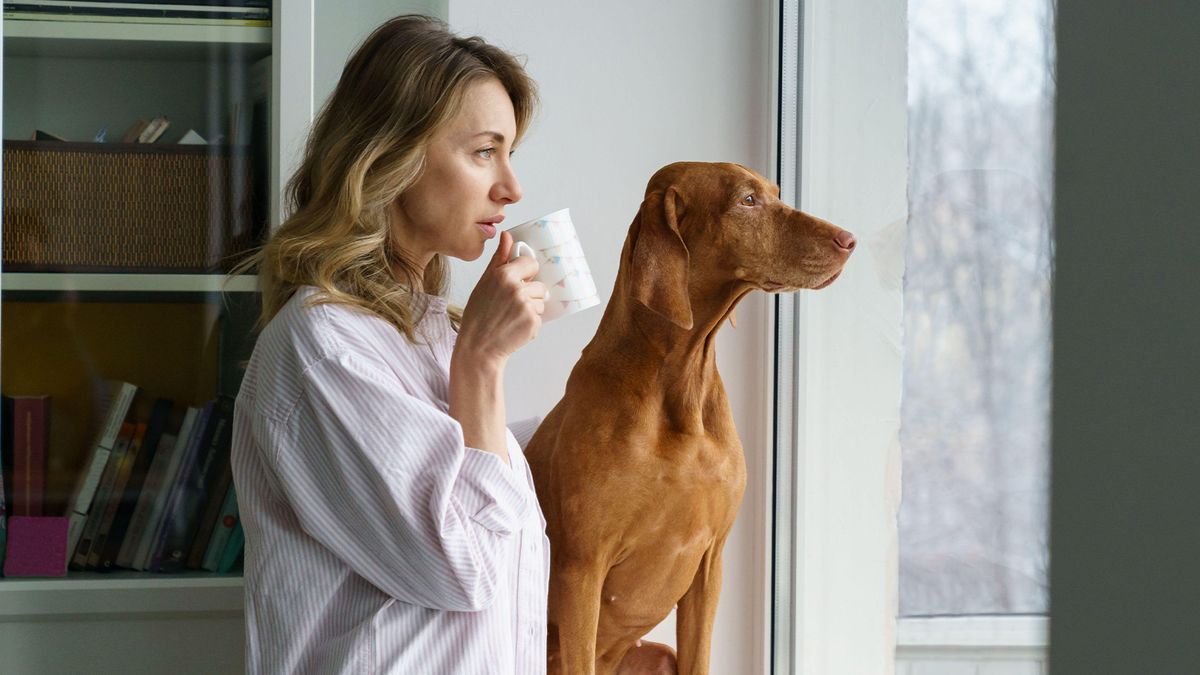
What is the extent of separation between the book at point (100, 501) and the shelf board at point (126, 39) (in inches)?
22.2

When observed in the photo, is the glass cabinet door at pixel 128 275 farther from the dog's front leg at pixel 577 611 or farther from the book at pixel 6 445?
the dog's front leg at pixel 577 611

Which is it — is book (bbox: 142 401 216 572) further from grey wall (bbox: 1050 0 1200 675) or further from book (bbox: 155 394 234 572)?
grey wall (bbox: 1050 0 1200 675)

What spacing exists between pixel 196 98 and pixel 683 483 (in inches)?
39.1

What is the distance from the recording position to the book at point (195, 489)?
5.25ft

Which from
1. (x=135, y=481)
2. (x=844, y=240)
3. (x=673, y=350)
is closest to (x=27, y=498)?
(x=135, y=481)

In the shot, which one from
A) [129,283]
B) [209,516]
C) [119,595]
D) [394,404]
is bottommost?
[119,595]

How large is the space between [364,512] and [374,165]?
39cm

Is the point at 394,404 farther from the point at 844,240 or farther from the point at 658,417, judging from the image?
the point at 844,240

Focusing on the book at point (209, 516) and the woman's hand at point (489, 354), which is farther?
the book at point (209, 516)

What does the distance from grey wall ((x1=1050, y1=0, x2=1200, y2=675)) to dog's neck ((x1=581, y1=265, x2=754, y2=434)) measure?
2.80ft

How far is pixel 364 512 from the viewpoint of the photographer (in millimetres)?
988

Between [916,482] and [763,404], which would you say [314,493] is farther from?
[763,404]

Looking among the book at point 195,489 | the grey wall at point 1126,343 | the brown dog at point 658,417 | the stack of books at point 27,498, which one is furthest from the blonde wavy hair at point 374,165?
the grey wall at point 1126,343

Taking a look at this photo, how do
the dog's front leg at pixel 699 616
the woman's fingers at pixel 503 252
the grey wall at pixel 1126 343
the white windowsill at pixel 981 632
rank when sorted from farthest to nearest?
the dog's front leg at pixel 699 616, the woman's fingers at pixel 503 252, the white windowsill at pixel 981 632, the grey wall at pixel 1126 343
